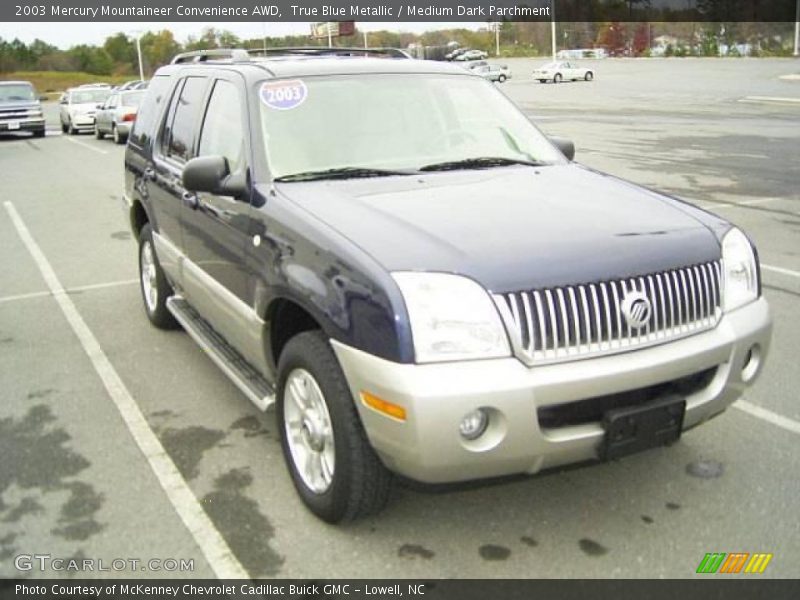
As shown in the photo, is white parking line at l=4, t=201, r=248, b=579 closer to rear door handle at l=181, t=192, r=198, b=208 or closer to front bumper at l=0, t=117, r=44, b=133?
rear door handle at l=181, t=192, r=198, b=208

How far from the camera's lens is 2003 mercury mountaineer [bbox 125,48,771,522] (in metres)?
2.64

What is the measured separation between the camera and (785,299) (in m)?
5.98

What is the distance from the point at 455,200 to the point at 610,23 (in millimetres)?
91444

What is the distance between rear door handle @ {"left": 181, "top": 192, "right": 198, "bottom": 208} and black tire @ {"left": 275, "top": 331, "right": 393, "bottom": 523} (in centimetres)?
152

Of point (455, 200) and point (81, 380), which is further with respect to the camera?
point (81, 380)

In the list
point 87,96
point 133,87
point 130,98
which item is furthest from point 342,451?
point 87,96

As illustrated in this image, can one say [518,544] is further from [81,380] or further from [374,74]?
[81,380]

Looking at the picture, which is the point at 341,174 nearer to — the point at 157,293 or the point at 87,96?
the point at 157,293

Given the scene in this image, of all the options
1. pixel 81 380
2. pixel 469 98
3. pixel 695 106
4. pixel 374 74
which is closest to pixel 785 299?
pixel 469 98

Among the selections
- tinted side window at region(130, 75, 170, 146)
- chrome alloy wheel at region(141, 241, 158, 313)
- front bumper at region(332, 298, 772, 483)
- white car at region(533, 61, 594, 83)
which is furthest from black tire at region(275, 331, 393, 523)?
white car at region(533, 61, 594, 83)

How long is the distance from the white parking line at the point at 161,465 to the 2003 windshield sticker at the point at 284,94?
1.81m

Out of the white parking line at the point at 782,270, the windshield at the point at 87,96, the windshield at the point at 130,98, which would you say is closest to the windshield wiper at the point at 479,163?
the white parking line at the point at 782,270

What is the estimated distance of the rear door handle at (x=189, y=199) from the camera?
4.34 m

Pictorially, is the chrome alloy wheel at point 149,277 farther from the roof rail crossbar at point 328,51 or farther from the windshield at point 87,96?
the windshield at point 87,96
